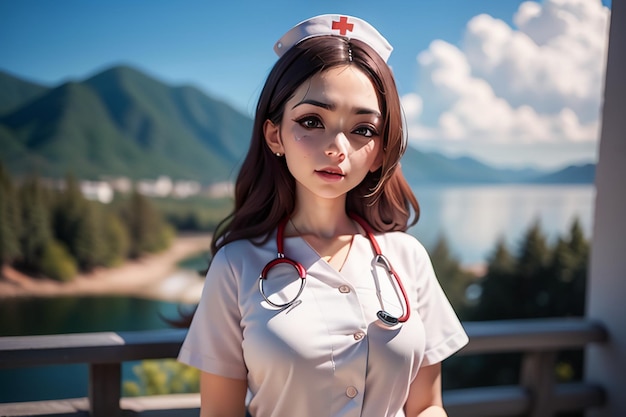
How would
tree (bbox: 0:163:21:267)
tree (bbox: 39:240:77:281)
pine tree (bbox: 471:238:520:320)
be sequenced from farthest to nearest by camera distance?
1. pine tree (bbox: 471:238:520:320)
2. tree (bbox: 39:240:77:281)
3. tree (bbox: 0:163:21:267)

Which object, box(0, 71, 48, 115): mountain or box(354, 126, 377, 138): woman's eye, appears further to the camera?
box(0, 71, 48, 115): mountain

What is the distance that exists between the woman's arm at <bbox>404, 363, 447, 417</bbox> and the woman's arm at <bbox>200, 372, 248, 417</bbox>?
425mm

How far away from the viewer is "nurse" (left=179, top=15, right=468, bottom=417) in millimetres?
1209

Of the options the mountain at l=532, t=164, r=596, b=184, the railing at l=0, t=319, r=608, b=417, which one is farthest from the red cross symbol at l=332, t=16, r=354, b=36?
the mountain at l=532, t=164, r=596, b=184

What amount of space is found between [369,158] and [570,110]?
8.07 ft

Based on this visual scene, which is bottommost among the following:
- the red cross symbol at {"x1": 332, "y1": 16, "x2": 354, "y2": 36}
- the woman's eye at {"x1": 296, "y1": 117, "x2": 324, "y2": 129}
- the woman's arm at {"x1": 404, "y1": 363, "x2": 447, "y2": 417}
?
the woman's arm at {"x1": 404, "y1": 363, "x2": 447, "y2": 417}

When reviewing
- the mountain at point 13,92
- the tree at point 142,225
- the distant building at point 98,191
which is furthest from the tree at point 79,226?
the mountain at point 13,92

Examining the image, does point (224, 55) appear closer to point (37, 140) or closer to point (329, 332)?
point (37, 140)

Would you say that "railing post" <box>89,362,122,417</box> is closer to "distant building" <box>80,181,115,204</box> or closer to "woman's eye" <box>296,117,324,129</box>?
"woman's eye" <box>296,117,324,129</box>

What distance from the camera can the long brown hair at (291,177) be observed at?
1.25 m

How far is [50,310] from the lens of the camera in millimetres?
2275

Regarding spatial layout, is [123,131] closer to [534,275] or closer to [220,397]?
[220,397]

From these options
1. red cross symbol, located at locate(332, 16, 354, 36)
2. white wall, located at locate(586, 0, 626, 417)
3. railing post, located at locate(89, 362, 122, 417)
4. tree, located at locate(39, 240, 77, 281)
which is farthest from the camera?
tree, located at locate(39, 240, 77, 281)

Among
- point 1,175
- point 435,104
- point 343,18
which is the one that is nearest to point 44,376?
point 1,175
